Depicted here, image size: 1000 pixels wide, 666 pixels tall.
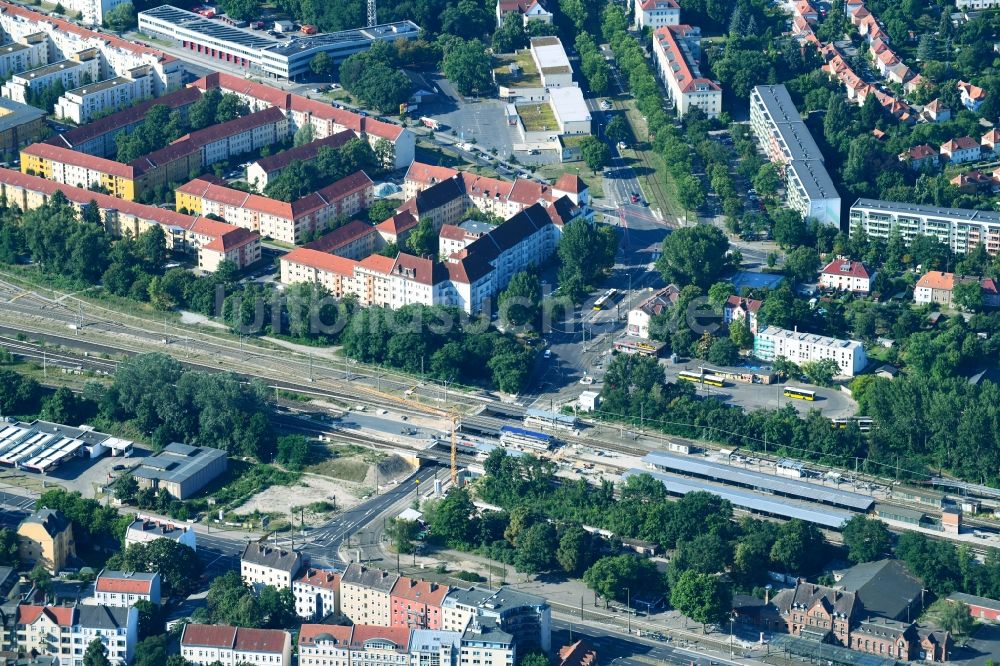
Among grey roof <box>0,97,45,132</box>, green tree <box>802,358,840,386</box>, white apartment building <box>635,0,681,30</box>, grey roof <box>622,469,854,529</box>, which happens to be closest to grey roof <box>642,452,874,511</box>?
grey roof <box>622,469,854,529</box>

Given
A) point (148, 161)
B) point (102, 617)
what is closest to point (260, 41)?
point (148, 161)

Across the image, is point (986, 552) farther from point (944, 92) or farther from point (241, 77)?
point (241, 77)

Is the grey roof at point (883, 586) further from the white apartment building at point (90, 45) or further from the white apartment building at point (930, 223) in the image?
the white apartment building at point (90, 45)

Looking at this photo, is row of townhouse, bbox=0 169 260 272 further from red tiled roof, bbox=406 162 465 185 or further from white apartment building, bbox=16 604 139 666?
white apartment building, bbox=16 604 139 666

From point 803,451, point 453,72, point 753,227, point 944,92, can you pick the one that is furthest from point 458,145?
point 803,451

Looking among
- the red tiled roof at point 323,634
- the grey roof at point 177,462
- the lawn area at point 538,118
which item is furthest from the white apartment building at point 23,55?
the red tiled roof at point 323,634
